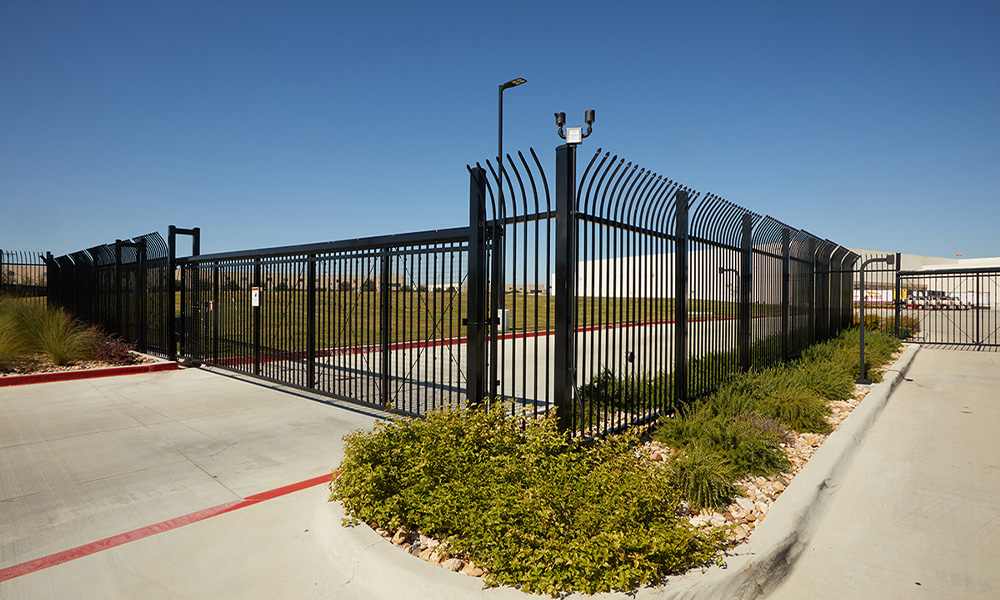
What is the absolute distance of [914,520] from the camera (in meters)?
3.96

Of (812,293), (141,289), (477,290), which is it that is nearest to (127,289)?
(141,289)

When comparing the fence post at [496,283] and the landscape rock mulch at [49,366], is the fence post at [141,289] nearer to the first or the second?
the landscape rock mulch at [49,366]

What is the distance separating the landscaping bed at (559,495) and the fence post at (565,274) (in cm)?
40

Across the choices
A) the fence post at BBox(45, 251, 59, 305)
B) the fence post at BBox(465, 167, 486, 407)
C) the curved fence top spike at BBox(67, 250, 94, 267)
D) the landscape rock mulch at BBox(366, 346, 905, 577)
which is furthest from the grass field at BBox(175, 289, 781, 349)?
the fence post at BBox(45, 251, 59, 305)

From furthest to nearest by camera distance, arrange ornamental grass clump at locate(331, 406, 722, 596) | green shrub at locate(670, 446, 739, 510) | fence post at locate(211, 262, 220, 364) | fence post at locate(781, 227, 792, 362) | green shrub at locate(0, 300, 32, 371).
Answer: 1. fence post at locate(211, 262, 220, 364)
2. fence post at locate(781, 227, 792, 362)
3. green shrub at locate(0, 300, 32, 371)
4. green shrub at locate(670, 446, 739, 510)
5. ornamental grass clump at locate(331, 406, 722, 596)

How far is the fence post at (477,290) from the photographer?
520 centimetres

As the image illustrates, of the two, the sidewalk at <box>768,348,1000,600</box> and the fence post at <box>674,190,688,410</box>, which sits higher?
the fence post at <box>674,190,688,410</box>

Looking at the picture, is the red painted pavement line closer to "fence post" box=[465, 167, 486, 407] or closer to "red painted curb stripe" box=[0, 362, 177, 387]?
"fence post" box=[465, 167, 486, 407]

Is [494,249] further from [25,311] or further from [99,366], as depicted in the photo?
[25,311]

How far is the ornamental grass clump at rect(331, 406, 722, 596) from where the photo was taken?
2711 millimetres

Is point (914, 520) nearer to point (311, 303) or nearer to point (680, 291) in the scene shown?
point (680, 291)

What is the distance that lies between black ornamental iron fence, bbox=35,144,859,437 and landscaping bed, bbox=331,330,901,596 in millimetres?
568

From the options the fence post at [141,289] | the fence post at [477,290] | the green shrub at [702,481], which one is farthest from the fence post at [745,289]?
the fence post at [141,289]

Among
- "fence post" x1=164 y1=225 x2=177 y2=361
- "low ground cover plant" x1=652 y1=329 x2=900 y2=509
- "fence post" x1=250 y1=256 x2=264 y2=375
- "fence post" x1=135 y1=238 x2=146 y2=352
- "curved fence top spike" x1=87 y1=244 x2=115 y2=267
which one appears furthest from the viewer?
"curved fence top spike" x1=87 y1=244 x2=115 y2=267
